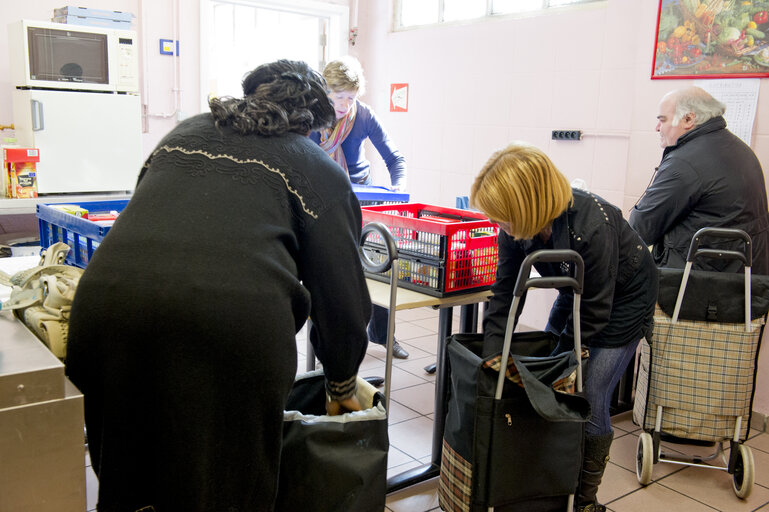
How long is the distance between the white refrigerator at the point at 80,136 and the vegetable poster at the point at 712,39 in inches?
124

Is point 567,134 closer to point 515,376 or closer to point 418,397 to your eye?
point 418,397

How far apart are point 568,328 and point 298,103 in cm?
113

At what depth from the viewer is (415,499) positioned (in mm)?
2490

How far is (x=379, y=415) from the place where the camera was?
1.58 m

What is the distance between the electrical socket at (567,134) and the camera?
4.07 m

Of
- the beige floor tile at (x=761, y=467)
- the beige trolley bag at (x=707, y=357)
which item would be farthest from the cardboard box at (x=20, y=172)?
the beige floor tile at (x=761, y=467)

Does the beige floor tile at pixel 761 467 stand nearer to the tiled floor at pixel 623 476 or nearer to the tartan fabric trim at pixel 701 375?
the tiled floor at pixel 623 476

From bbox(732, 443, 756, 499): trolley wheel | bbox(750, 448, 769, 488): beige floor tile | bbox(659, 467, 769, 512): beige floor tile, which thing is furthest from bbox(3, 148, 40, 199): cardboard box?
bbox(750, 448, 769, 488): beige floor tile

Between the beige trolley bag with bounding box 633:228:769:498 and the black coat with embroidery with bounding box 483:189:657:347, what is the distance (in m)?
0.47

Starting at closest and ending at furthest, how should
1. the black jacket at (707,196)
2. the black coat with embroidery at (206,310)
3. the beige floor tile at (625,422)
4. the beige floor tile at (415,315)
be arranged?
1. the black coat with embroidery at (206,310)
2. the black jacket at (707,196)
3. the beige floor tile at (625,422)
4. the beige floor tile at (415,315)

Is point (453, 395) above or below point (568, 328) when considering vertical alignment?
below

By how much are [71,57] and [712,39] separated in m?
3.67

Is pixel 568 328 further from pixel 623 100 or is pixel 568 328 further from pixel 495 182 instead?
pixel 623 100

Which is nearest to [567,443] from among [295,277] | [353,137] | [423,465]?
[423,465]
